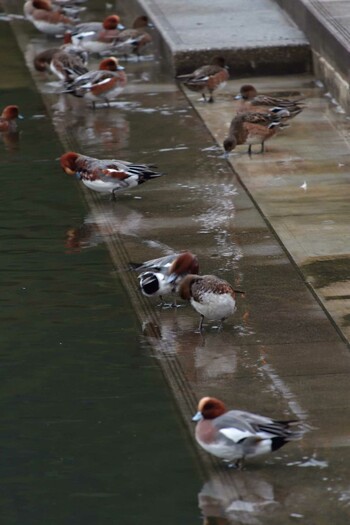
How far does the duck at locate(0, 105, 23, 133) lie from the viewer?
18.3 meters

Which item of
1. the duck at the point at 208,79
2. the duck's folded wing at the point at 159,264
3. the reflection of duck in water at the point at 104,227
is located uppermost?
the duck's folded wing at the point at 159,264

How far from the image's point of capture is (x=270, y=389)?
10.5 metres

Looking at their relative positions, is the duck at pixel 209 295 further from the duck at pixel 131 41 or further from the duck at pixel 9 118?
the duck at pixel 131 41

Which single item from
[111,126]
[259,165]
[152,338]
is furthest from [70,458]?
[111,126]

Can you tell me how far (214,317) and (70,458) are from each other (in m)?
2.42

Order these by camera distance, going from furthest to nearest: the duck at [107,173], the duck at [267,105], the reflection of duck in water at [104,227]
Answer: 1. the duck at [267,105]
2. the duck at [107,173]
3. the reflection of duck in water at [104,227]

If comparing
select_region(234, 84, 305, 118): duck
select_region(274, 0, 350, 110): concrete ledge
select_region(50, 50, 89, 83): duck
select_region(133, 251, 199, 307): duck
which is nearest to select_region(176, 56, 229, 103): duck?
select_region(234, 84, 305, 118): duck

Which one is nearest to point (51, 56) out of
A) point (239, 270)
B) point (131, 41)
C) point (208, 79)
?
point (131, 41)

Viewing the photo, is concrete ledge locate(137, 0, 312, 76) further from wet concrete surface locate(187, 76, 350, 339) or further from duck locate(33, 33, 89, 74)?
duck locate(33, 33, 89, 74)

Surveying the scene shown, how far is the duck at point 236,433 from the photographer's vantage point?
8.92 m

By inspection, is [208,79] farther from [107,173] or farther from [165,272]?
[165,272]

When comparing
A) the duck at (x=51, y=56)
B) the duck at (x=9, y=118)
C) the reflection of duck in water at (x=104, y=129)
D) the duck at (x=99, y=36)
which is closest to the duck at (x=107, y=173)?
the reflection of duck in water at (x=104, y=129)

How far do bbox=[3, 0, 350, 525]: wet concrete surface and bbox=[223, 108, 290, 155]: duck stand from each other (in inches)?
10.7

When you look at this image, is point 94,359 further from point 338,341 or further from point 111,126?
point 111,126
